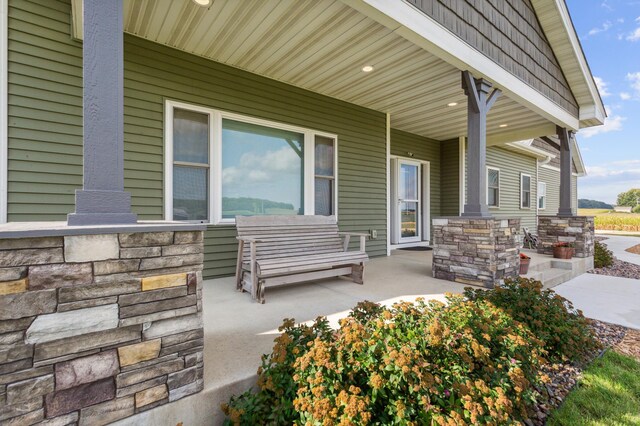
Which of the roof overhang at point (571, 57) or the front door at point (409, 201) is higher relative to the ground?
the roof overhang at point (571, 57)

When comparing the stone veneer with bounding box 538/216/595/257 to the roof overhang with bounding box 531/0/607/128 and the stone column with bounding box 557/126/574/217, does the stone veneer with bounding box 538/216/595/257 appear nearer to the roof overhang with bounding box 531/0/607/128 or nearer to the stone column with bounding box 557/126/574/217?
the stone column with bounding box 557/126/574/217

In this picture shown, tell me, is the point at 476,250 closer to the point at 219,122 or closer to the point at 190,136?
the point at 219,122

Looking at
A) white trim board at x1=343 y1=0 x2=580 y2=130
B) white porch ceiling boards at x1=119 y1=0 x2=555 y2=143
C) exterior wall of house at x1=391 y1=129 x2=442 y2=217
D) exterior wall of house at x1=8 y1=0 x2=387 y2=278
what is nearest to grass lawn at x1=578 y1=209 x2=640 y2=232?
exterior wall of house at x1=391 y1=129 x2=442 y2=217

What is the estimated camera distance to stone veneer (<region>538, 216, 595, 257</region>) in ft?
18.9

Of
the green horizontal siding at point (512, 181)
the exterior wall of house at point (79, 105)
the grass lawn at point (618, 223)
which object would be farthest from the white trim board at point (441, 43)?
the grass lawn at point (618, 223)

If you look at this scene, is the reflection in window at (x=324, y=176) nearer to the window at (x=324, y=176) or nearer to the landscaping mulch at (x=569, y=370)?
the window at (x=324, y=176)

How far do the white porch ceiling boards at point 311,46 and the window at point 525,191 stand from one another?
18.0 ft

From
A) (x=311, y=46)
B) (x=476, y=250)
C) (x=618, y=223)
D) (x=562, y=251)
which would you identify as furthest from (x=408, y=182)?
(x=618, y=223)

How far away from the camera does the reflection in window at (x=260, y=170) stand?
4.11 meters

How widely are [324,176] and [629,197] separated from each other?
5519 centimetres

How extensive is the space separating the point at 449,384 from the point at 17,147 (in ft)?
13.2

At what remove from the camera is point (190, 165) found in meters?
3.79

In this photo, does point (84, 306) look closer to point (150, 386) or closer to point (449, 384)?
point (150, 386)

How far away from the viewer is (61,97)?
307cm
